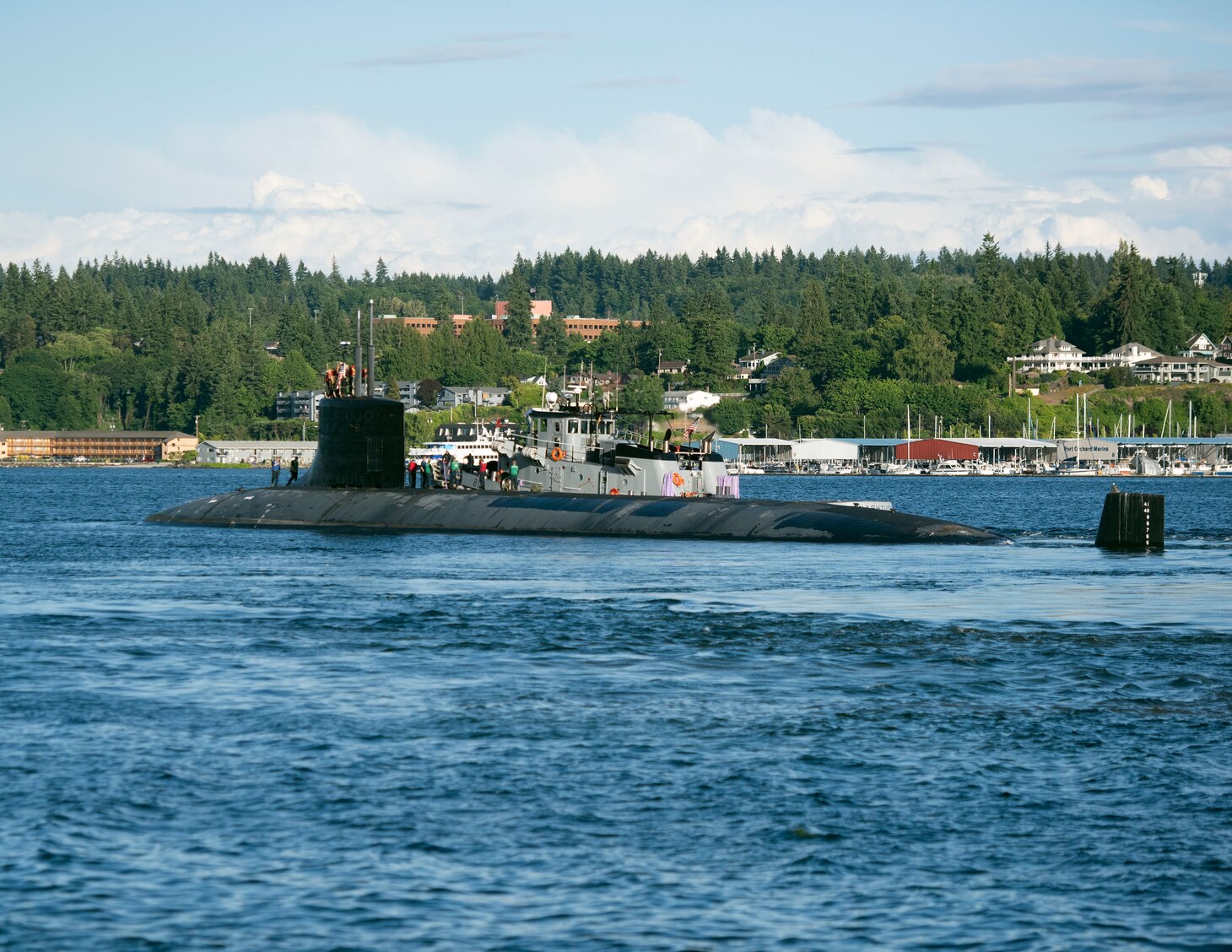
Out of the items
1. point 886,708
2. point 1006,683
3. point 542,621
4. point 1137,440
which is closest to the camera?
point 886,708

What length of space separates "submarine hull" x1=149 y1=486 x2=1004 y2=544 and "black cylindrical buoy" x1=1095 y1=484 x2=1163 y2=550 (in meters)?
3.40

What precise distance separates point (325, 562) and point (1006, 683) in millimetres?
23005

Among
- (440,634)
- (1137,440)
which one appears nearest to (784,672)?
(440,634)

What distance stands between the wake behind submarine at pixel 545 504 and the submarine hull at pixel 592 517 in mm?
39

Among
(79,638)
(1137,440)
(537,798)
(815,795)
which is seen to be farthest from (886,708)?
(1137,440)

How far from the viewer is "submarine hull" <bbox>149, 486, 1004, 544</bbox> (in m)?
47.1

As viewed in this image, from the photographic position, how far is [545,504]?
164 ft

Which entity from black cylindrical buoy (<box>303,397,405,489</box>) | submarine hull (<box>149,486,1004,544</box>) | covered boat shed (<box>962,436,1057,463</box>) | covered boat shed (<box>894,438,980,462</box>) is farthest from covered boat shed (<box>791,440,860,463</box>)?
submarine hull (<box>149,486,1004,544</box>)

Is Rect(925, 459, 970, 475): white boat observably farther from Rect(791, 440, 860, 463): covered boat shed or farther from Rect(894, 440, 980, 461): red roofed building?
Rect(791, 440, 860, 463): covered boat shed

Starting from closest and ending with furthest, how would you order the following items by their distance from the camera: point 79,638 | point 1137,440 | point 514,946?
point 514,946, point 79,638, point 1137,440

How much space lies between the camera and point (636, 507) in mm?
48219

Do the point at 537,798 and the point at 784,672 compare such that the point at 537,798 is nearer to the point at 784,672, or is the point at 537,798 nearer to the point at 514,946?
the point at 514,946

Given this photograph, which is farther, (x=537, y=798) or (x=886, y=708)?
(x=886, y=708)

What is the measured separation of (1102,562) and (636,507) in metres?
13.8
